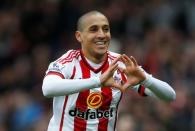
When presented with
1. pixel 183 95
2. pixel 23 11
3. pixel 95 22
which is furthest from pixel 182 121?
pixel 23 11

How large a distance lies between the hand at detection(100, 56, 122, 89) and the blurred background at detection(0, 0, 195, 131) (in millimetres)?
3866

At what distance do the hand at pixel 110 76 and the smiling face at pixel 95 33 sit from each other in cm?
49

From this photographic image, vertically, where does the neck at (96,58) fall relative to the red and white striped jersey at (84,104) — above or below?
above

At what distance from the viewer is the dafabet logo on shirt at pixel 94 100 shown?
30.3 feet

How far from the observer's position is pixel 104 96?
9.30 meters

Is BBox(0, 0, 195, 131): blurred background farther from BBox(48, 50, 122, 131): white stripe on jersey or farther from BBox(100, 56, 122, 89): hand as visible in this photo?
BBox(100, 56, 122, 89): hand

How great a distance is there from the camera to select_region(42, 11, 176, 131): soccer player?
9.07 metres

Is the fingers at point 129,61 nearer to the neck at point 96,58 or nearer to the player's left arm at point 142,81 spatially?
the player's left arm at point 142,81

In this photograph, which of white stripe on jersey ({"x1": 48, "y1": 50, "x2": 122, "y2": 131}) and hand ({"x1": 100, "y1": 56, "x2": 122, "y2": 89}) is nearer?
hand ({"x1": 100, "y1": 56, "x2": 122, "y2": 89})

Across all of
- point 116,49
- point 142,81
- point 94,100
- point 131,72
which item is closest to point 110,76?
point 131,72

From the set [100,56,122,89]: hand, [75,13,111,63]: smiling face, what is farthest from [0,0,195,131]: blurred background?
[100,56,122,89]: hand

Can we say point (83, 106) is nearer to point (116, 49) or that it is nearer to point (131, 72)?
point (131, 72)

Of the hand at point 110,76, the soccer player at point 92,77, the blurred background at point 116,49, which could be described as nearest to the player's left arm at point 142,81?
the soccer player at point 92,77

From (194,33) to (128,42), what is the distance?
1171mm
